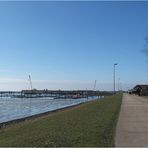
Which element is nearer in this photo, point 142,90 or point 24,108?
point 24,108

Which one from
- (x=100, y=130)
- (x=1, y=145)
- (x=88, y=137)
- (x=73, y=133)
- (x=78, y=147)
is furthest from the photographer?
(x=100, y=130)

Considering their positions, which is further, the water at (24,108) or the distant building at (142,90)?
the distant building at (142,90)

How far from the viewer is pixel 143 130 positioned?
15500 mm

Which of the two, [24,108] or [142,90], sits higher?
[142,90]

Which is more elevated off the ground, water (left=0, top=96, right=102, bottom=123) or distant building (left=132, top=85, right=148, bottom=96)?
distant building (left=132, top=85, right=148, bottom=96)

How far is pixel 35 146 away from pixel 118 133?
431 centimetres

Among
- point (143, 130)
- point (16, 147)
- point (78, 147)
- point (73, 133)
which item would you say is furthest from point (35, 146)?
point (143, 130)

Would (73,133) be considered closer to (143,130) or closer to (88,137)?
(88,137)

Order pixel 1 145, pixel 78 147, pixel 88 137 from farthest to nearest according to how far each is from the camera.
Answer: pixel 88 137
pixel 1 145
pixel 78 147

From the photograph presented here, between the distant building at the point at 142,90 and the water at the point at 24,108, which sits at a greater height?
the distant building at the point at 142,90

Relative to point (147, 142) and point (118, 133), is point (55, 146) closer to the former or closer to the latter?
point (147, 142)

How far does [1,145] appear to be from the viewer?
11727mm

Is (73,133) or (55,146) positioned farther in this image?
(73,133)

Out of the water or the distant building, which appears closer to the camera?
the water
